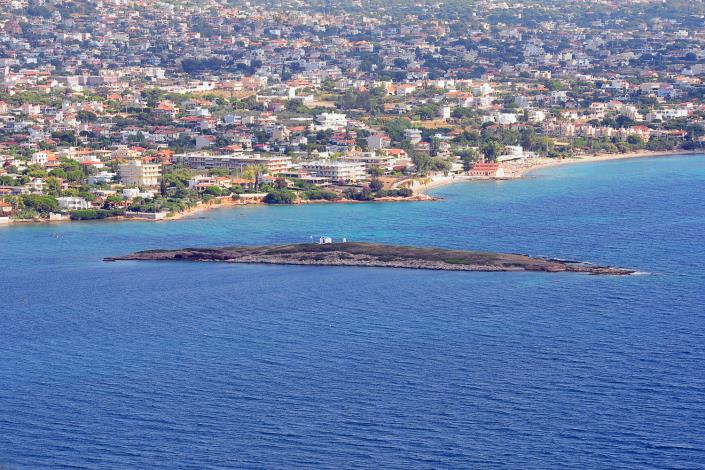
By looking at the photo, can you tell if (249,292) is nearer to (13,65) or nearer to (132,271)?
(132,271)

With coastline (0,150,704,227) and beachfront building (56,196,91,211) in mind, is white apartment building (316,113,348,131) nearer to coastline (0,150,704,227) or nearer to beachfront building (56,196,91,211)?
coastline (0,150,704,227)

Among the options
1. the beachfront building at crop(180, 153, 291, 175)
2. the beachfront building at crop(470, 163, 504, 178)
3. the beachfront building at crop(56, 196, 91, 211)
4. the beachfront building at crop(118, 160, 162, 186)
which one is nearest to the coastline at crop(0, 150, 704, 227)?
the beachfront building at crop(470, 163, 504, 178)

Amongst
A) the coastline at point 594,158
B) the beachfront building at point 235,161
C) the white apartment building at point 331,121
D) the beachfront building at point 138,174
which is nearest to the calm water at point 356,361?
the beachfront building at point 138,174

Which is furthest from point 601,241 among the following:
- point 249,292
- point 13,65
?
point 13,65

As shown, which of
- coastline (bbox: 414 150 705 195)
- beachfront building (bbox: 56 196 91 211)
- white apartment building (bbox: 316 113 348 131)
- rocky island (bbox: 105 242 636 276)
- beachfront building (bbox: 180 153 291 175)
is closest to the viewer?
rocky island (bbox: 105 242 636 276)

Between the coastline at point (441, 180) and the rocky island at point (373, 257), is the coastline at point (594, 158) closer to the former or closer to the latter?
the coastline at point (441, 180)

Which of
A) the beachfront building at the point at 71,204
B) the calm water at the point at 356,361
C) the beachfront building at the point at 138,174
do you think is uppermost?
the beachfront building at the point at 138,174

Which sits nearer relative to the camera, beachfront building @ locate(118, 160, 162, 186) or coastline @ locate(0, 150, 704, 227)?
coastline @ locate(0, 150, 704, 227)
